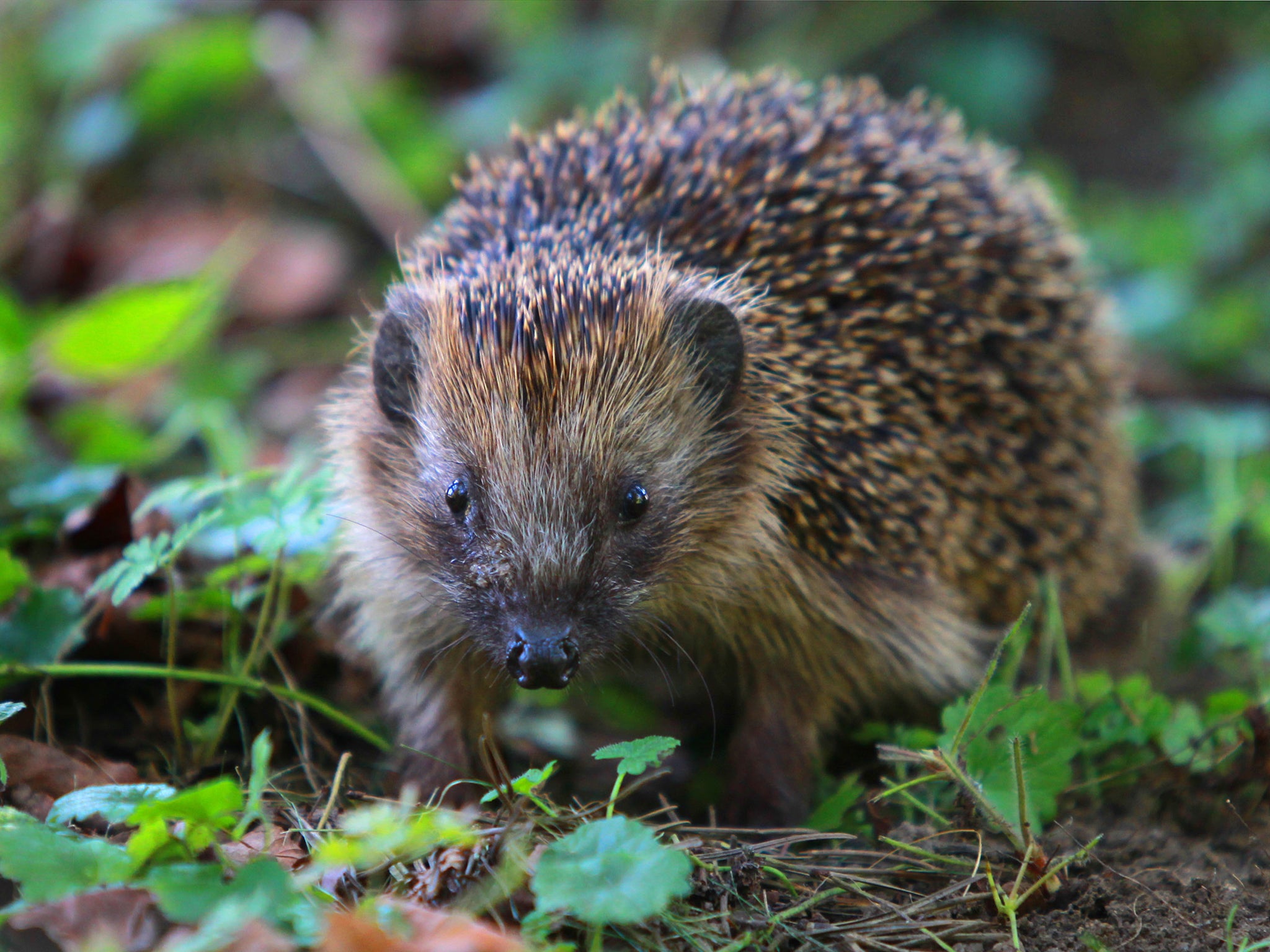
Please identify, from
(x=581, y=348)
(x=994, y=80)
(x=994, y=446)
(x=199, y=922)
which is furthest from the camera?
(x=994, y=80)

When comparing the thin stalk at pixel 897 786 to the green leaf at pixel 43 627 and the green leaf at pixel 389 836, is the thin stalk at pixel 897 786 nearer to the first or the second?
the green leaf at pixel 389 836

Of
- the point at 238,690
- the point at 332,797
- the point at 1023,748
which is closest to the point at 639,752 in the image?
the point at 332,797

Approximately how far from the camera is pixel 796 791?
369cm

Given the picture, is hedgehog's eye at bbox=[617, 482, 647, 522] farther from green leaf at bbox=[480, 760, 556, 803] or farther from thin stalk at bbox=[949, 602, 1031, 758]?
thin stalk at bbox=[949, 602, 1031, 758]

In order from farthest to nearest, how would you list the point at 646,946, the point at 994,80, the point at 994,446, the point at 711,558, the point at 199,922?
the point at 994,80
the point at 994,446
the point at 711,558
the point at 646,946
the point at 199,922

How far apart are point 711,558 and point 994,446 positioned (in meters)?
1.14

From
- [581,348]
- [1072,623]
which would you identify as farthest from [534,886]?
[1072,623]

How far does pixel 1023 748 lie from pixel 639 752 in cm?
110

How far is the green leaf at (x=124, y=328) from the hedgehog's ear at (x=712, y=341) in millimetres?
2113

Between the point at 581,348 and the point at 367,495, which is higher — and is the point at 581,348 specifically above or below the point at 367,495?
above

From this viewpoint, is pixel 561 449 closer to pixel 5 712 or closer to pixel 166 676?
pixel 166 676

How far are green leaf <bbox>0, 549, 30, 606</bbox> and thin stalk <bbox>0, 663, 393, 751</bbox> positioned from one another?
0.22 m

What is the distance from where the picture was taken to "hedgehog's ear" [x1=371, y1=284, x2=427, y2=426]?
3.56m

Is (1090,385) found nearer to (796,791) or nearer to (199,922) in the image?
(796,791)
